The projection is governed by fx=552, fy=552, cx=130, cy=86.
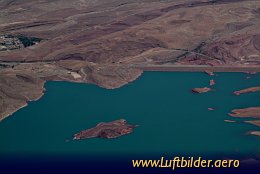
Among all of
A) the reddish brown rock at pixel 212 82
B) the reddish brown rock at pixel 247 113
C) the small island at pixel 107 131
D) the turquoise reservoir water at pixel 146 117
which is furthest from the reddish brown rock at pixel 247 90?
the small island at pixel 107 131

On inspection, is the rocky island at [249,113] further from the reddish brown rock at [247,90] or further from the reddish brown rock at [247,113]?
the reddish brown rock at [247,90]

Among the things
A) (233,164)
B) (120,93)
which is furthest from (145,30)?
(233,164)

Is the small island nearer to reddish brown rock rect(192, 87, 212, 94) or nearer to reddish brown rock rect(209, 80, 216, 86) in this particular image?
reddish brown rock rect(192, 87, 212, 94)

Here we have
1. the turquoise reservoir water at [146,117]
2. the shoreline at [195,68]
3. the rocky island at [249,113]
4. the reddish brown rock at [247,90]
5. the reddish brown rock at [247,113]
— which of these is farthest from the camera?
the shoreline at [195,68]

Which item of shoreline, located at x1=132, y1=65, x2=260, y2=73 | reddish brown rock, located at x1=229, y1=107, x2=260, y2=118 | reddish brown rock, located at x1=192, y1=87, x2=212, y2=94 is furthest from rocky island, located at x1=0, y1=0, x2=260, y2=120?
reddish brown rock, located at x1=229, y1=107, x2=260, y2=118

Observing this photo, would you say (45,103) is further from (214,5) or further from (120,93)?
(214,5)
